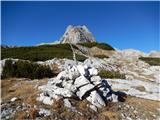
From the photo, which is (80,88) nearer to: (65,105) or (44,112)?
(65,105)

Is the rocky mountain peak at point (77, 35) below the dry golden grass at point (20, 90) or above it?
above

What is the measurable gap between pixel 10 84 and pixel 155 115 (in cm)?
1470

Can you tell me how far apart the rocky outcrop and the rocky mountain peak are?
77496 millimetres

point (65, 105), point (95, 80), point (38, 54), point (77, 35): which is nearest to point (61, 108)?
point (65, 105)

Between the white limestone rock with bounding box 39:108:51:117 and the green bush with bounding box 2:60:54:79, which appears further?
the green bush with bounding box 2:60:54:79

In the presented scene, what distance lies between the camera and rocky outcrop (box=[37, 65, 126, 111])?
21125 millimetres

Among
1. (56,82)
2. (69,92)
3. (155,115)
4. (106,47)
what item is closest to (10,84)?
(56,82)

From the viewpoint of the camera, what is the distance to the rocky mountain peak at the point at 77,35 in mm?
104250

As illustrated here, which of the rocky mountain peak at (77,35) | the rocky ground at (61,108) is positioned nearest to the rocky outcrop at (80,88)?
the rocky ground at (61,108)

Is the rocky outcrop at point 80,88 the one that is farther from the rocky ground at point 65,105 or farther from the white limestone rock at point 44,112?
the white limestone rock at point 44,112

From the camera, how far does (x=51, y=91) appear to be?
21578 millimetres

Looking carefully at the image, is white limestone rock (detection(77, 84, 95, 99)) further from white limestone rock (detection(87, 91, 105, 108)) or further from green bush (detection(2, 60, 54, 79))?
green bush (detection(2, 60, 54, 79))

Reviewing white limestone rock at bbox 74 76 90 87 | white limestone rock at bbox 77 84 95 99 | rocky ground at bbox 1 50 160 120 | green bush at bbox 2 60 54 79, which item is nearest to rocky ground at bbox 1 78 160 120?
rocky ground at bbox 1 50 160 120

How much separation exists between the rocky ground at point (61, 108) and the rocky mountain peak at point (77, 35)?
78412 millimetres
